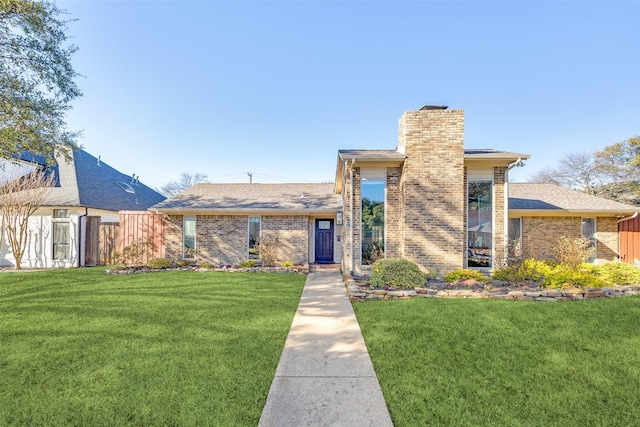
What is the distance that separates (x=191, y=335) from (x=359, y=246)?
5887 mm

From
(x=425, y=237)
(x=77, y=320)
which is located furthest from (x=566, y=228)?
(x=77, y=320)

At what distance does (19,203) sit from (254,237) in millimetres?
9637

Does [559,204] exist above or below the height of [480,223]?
above

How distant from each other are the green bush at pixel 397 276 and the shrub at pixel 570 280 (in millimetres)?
2859

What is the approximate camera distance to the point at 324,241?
527 inches

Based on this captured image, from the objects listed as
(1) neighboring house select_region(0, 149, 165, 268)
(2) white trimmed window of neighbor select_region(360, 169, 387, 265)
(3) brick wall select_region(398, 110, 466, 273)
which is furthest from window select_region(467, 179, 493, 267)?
(1) neighboring house select_region(0, 149, 165, 268)

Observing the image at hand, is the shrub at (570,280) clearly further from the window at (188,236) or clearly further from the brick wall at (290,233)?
the window at (188,236)

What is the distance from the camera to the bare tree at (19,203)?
11703 millimetres

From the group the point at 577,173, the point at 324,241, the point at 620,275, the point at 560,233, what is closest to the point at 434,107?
the point at 620,275

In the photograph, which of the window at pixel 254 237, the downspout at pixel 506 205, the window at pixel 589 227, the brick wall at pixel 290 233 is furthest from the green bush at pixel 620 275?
the window at pixel 254 237

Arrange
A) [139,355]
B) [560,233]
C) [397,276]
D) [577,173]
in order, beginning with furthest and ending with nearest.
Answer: [577,173], [560,233], [397,276], [139,355]

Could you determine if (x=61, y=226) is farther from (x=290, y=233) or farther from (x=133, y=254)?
(x=290, y=233)

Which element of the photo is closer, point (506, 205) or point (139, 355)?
point (139, 355)

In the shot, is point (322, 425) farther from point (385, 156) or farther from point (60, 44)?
point (60, 44)
